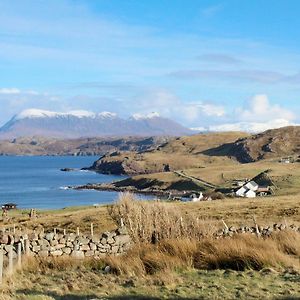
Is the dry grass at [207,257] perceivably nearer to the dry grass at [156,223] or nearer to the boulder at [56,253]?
the dry grass at [156,223]

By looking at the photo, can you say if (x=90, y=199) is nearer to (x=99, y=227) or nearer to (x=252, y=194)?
(x=252, y=194)

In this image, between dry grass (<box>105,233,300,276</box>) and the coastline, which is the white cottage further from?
dry grass (<box>105,233,300,276</box>)

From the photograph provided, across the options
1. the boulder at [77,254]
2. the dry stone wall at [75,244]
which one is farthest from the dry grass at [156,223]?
the boulder at [77,254]

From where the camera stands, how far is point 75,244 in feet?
67.1

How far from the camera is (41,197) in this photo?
118812 mm

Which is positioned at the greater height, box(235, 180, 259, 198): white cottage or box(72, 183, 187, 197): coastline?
box(235, 180, 259, 198): white cottage

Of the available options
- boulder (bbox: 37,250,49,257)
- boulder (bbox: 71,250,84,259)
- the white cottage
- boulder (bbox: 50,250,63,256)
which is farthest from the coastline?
boulder (bbox: 37,250,49,257)

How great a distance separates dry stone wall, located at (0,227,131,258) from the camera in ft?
65.9

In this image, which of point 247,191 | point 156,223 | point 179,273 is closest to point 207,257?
point 179,273

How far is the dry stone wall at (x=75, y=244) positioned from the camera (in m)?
20.1

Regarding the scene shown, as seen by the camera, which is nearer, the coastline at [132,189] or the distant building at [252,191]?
the distant building at [252,191]

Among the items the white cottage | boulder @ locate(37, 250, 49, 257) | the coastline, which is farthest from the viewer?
the coastline

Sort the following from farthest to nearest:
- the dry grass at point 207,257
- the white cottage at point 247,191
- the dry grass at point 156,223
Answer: the white cottage at point 247,191 < the dry grass at point 156,223 < the dry grass at point 207,257

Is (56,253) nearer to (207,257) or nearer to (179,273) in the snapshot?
(207,257)
